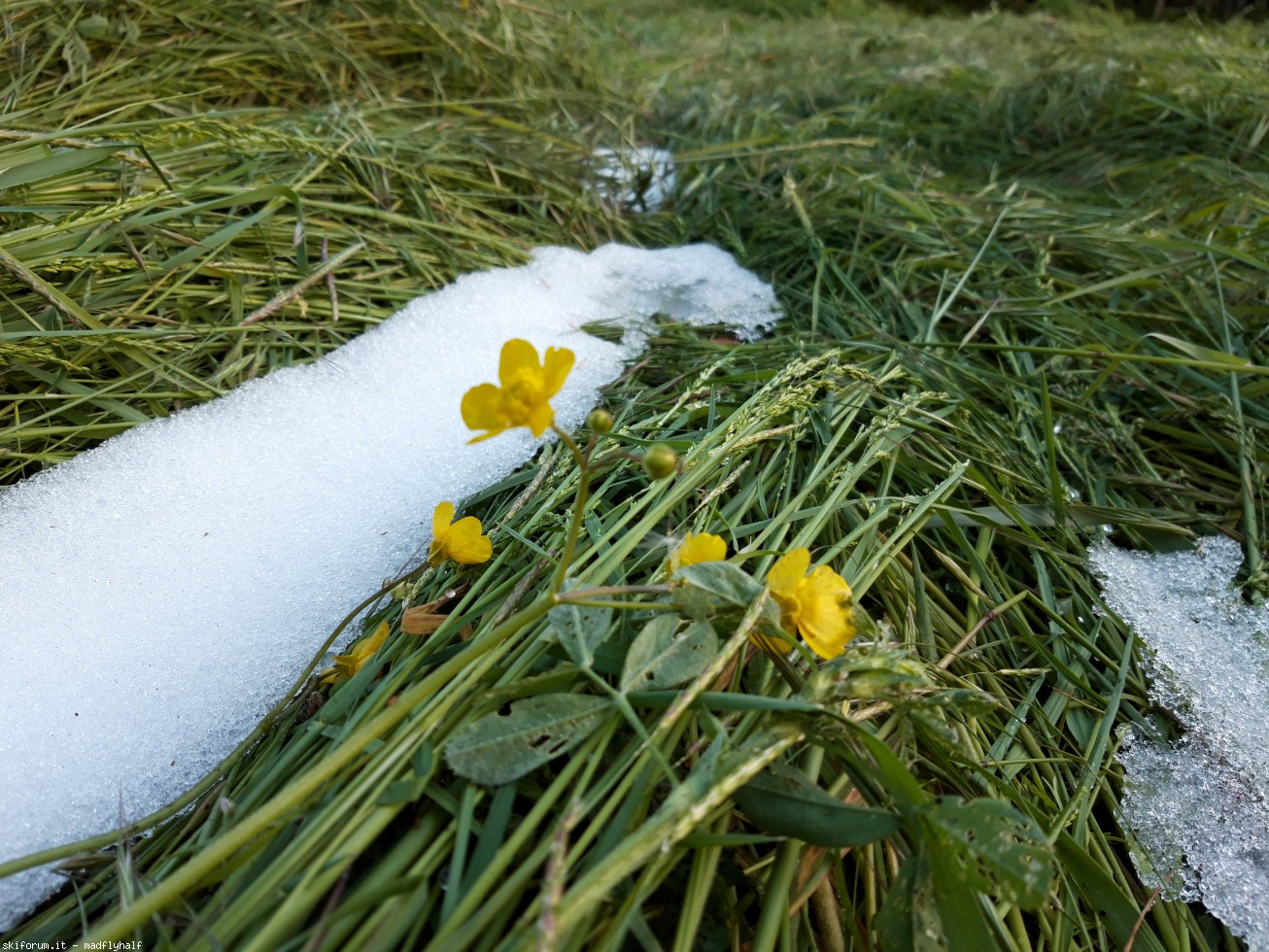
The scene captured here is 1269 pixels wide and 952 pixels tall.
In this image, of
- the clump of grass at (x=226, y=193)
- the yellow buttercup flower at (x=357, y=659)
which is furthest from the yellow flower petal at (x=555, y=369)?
the clump of grass at (x=226, y=193)

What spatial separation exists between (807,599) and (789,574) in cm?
2

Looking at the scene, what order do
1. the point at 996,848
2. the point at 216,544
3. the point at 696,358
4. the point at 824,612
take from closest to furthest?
1. the point at 996,848
2. the point at 824,612
3. the point at 216,544
4. the point at 696,358

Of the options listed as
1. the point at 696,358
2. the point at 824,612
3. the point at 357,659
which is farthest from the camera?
the point at 696,358

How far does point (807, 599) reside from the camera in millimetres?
585

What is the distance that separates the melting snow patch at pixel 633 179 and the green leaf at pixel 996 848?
1.57 m

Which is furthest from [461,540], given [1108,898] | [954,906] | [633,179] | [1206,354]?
[633,179]

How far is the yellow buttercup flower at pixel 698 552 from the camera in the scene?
0.61 metres

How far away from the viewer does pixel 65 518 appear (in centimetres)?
91

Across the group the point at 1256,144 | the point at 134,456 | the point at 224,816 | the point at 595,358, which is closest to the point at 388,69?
the point at 595,358

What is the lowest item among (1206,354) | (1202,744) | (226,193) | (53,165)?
(1202,744)

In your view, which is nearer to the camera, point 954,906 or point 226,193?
point 954,906

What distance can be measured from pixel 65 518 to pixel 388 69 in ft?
4.58

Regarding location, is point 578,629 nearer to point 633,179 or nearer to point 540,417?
point 540,417

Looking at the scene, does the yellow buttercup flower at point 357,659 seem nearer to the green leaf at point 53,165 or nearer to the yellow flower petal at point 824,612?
the yellow flower petal at point 824,612
